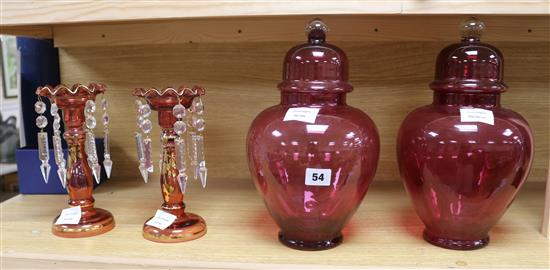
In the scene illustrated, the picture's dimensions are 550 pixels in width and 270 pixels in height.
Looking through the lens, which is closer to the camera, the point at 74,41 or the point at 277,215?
the point at 277,215

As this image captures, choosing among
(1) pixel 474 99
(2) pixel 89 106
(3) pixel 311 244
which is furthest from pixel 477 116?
(2) pixel 89 106

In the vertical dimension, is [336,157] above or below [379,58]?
below

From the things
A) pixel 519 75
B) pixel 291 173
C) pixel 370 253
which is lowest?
pixel 370 253

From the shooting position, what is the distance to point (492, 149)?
0.60 metres

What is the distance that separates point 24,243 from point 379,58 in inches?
28.3

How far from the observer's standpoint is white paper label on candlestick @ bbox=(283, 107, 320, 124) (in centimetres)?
61

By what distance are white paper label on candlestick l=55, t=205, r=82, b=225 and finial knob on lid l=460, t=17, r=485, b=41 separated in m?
0.67

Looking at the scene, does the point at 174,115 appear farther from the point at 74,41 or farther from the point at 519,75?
the point at 519,75

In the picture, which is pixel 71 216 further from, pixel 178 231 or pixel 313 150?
pixel 313 150

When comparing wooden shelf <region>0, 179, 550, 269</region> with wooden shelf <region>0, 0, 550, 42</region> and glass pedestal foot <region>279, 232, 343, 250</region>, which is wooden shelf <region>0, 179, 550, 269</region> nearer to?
glass pedestal foot <region>279, 232, 343, 250</region>

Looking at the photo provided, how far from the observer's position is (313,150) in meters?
0.60

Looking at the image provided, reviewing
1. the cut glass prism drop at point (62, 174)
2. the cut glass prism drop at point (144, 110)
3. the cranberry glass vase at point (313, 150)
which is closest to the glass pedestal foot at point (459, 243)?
the cranberry glass vase at point (313, 150)

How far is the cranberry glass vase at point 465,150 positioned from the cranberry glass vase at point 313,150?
8 centimetres

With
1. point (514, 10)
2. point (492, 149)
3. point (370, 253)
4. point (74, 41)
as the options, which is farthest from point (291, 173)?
point (74, 41)
